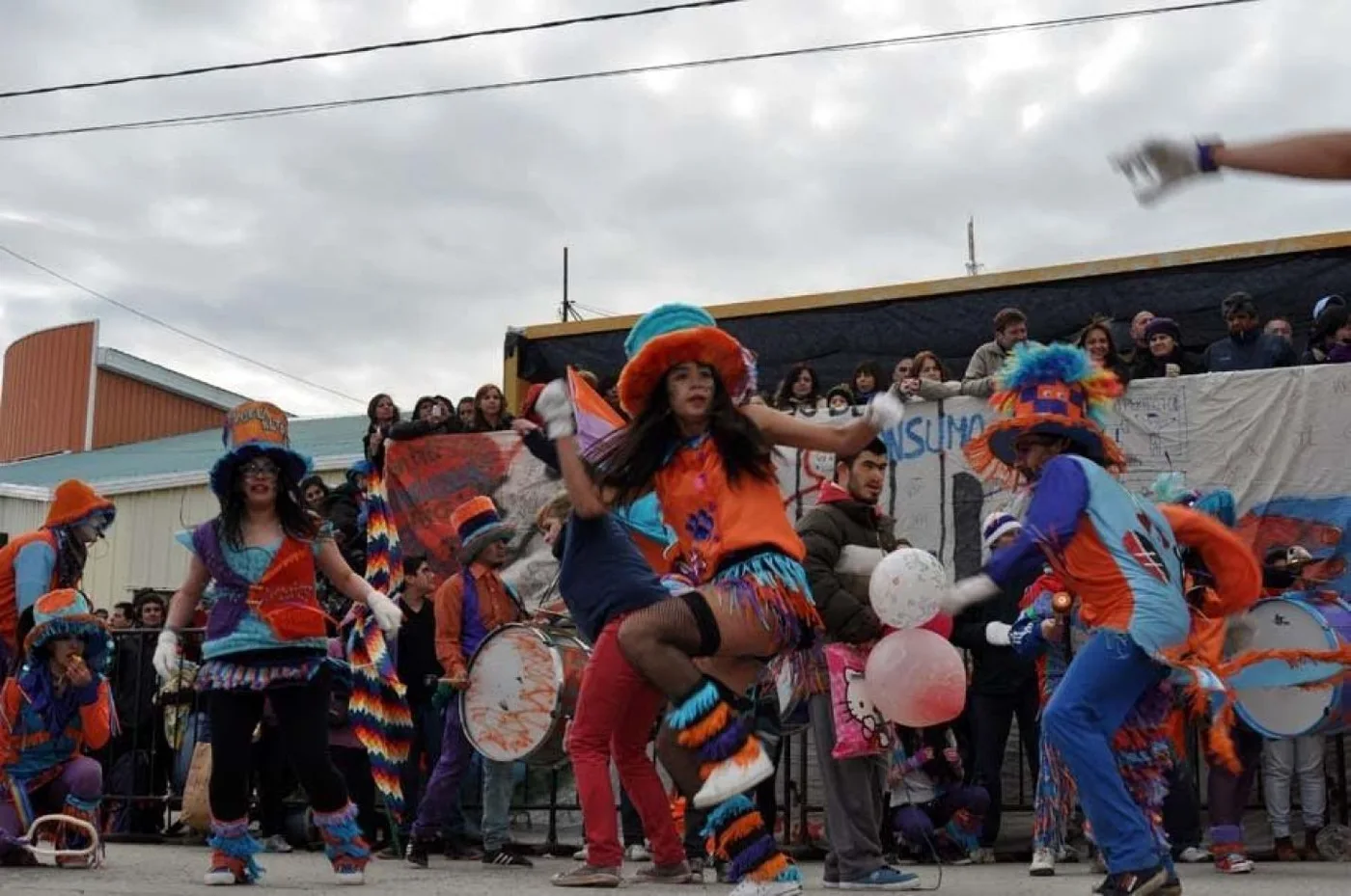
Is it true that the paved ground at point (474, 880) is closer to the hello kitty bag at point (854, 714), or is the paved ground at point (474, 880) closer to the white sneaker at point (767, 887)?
the hello kitty bag at point (854, 714)

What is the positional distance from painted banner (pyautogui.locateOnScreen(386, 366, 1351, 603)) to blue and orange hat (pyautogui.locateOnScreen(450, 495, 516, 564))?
218cm

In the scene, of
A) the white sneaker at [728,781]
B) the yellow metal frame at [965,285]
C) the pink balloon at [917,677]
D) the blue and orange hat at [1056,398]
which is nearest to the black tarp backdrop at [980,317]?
the yellow metal frame at [965,285]

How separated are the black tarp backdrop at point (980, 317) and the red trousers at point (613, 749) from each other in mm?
6196

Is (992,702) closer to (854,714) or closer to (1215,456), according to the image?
(854,714)

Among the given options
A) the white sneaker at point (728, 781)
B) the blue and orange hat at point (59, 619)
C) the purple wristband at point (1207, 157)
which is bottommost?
the white sneaker at point (728, 781)

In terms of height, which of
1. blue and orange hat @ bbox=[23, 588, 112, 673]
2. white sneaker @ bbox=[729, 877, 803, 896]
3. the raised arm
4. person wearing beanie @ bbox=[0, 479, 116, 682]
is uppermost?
the raised arm

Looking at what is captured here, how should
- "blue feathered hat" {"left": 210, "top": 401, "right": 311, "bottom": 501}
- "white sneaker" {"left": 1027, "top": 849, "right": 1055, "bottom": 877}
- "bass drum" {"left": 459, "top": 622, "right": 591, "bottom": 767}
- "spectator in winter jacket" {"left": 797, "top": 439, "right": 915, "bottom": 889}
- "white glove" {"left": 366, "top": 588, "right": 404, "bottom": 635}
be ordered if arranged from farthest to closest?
1. "bass drum" {"left": 459, "top": 622, "right": 591, "bottom": 767}
2. "white sneaker" {"left": 1027, "top": 849, "right": 1055, "bottom": 877}
3. "blue feathered hat" {"left": 210, "top": 401, "right": 311, "bottom": 501}
4. "white glove" {"left": 366, "top": 588, "right": 404, "bottom": 635}
5. "spectator in winter jacket" {"left": 797, "top": 439, "right": 915, "bottom": 889}

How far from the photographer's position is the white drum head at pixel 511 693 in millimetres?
7887

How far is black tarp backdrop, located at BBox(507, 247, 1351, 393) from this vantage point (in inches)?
422

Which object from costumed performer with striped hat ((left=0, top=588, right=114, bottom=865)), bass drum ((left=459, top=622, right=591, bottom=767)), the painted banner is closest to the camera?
costumed performer with striped hat ((left=0, top=588, right=114, bottom=865))

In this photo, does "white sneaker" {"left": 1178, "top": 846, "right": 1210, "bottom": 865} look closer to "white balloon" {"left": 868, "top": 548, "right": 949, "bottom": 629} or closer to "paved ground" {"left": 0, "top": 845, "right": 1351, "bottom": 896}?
"paved ground" {"left": 0, "top": 845, "right": 1351, "bottom": 896}

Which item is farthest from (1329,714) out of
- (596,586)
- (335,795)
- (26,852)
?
(26,852)

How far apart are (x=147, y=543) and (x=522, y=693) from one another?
57.3 ft

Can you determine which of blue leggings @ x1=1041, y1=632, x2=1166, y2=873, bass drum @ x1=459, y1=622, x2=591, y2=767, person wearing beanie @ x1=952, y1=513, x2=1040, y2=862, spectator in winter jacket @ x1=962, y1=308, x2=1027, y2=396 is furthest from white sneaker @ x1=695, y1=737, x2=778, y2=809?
spectator in winter jacket @ x1=962, y1=308, x2=1027, y2=396
